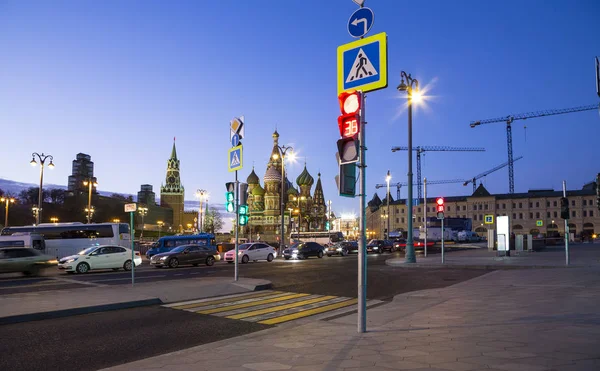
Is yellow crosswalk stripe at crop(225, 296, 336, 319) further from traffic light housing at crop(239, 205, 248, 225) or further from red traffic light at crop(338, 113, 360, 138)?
red traffic light at crop(338, 113, 360, 138)

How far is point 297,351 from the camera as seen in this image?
23.1 ft

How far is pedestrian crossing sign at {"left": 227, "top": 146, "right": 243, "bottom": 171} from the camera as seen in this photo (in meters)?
16.2

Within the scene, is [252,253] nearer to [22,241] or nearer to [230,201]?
[22,241]

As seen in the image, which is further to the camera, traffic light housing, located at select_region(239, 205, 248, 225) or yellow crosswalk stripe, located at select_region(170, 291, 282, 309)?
traffic light housing, located at select_region(239, 205, 248, 225)

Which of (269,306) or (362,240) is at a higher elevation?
(362,240)

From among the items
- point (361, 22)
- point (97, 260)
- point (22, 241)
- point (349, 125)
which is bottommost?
point (97, 260)

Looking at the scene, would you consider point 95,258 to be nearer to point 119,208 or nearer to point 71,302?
point 71,302

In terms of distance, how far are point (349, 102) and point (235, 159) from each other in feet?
29.2

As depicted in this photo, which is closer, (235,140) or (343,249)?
(235,140)

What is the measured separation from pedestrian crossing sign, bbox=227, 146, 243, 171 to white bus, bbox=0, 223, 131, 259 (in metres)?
26.2

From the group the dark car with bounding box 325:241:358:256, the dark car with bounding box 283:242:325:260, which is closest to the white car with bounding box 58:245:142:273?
the dark car with bounding box 283:242:325:260

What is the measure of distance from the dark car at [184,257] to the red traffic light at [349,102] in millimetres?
24752

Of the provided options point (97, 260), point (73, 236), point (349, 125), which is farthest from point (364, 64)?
point (73, 236)

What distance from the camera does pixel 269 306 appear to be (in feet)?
40.4
